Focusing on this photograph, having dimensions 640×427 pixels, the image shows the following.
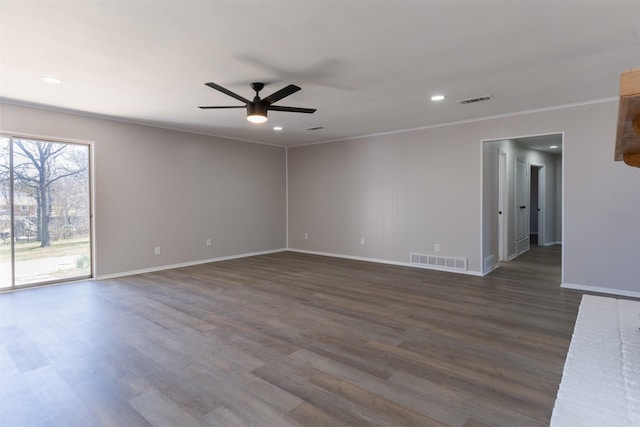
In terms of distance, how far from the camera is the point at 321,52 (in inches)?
115

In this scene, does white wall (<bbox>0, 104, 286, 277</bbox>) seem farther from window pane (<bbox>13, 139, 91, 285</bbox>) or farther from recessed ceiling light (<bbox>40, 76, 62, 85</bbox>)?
recessed ceiling light (<bbox>40, 76, 62, 85</bbox>)

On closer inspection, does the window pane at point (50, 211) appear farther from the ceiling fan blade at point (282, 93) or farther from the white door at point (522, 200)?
the white door at point (522, 200)

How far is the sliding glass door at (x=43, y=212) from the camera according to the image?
453 cm

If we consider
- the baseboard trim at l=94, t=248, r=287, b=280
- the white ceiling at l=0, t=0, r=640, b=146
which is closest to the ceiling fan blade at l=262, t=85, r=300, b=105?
the white ceiling at l=0, t=0, r=640, b=146

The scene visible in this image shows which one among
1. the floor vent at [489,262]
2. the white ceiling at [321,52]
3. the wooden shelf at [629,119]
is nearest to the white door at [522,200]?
the floor vent at [489,262]

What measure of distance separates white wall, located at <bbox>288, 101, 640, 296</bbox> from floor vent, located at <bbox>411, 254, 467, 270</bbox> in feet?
0.32

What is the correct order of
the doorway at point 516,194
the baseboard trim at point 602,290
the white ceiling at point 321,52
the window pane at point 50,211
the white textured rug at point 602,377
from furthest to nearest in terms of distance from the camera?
the doorway at point 516,194
the window pane at point 50,211
the baseboard trim at point 602,290
the white ceiling at point 321,52
the white textured rug at point 602,377

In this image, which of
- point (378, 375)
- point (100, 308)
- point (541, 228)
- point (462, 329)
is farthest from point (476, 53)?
point (541, 228)

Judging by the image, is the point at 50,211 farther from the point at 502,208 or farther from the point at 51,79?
the point at 502,208

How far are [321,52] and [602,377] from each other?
281cm

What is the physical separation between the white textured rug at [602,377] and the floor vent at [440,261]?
404cm

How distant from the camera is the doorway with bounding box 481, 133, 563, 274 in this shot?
223 inches

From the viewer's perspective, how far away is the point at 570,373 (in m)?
1.30

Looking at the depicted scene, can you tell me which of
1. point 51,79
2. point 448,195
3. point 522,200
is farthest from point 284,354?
point 522,200
